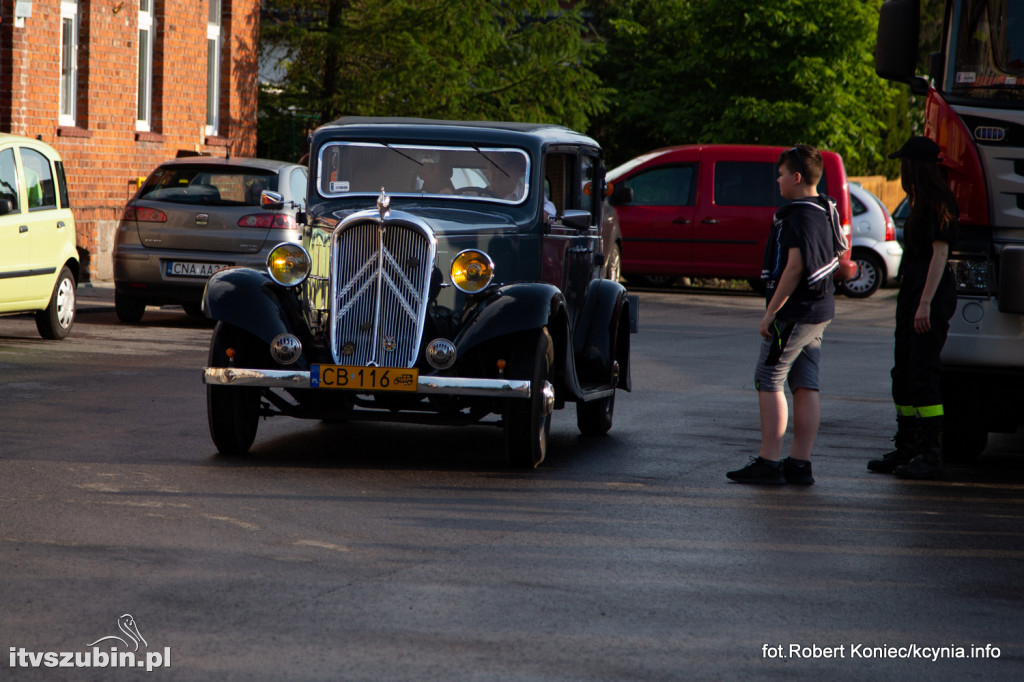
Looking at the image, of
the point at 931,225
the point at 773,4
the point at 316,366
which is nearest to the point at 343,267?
the point at 316,366

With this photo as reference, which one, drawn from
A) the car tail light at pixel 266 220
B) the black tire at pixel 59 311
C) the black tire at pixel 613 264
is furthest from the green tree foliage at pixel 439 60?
the black tire at pixel 59 311

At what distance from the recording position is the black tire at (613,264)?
21141mm

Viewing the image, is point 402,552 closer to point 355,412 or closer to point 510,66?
point 355,412

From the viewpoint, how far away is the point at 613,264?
21.6 metres

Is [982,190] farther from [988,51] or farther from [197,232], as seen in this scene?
[197,232]

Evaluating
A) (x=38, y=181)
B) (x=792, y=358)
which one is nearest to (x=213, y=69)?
(x=38, y=181)

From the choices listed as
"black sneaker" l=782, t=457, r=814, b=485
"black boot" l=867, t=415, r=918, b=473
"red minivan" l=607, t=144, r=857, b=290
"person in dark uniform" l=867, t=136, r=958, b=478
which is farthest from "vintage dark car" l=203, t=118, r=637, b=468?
"red minivan" l=607, t=144, r=857, b=290

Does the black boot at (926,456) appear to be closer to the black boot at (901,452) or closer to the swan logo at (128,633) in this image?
the black boot at (901,452)

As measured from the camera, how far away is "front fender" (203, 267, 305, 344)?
8.34 metres

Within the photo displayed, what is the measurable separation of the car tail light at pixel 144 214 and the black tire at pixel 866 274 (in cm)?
1248

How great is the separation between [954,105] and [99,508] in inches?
202

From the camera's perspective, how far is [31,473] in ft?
25.7

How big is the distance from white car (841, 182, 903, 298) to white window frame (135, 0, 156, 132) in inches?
441

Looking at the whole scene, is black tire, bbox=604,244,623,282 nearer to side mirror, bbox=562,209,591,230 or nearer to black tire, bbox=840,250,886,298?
black tire, bbox=840,250,886,298
